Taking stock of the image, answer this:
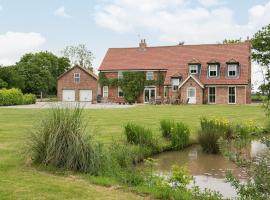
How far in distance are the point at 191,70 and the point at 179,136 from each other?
39.4 meters

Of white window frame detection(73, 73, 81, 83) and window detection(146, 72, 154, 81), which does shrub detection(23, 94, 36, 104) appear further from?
window detection(146, 72, 154, 81)

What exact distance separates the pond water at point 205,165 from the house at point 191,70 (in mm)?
35805

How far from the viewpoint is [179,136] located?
16.1 m

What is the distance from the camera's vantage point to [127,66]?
5816cm

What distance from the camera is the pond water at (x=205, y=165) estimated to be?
33.9 feet

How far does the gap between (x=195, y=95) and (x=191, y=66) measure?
4112 millimetres

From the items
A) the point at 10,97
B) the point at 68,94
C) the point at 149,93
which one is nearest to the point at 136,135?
the point at 10,97

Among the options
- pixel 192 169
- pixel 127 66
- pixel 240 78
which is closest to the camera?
pixel 192 169

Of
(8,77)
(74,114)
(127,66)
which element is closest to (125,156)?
(74,114)

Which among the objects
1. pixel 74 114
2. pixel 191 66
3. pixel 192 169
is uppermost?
pixel 191 66

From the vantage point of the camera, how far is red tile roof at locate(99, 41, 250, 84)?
53.2m

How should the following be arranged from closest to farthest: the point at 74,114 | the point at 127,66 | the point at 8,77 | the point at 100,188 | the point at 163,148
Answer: the point at 100,188 → the point at 74,114 → the point at 163,148 → the point at 127,66 → the point at 8,77

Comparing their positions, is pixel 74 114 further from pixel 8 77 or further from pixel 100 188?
pixel 8 77

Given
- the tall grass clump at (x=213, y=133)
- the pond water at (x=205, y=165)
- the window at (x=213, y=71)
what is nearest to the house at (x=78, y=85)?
the window at (x=213, y=71)
